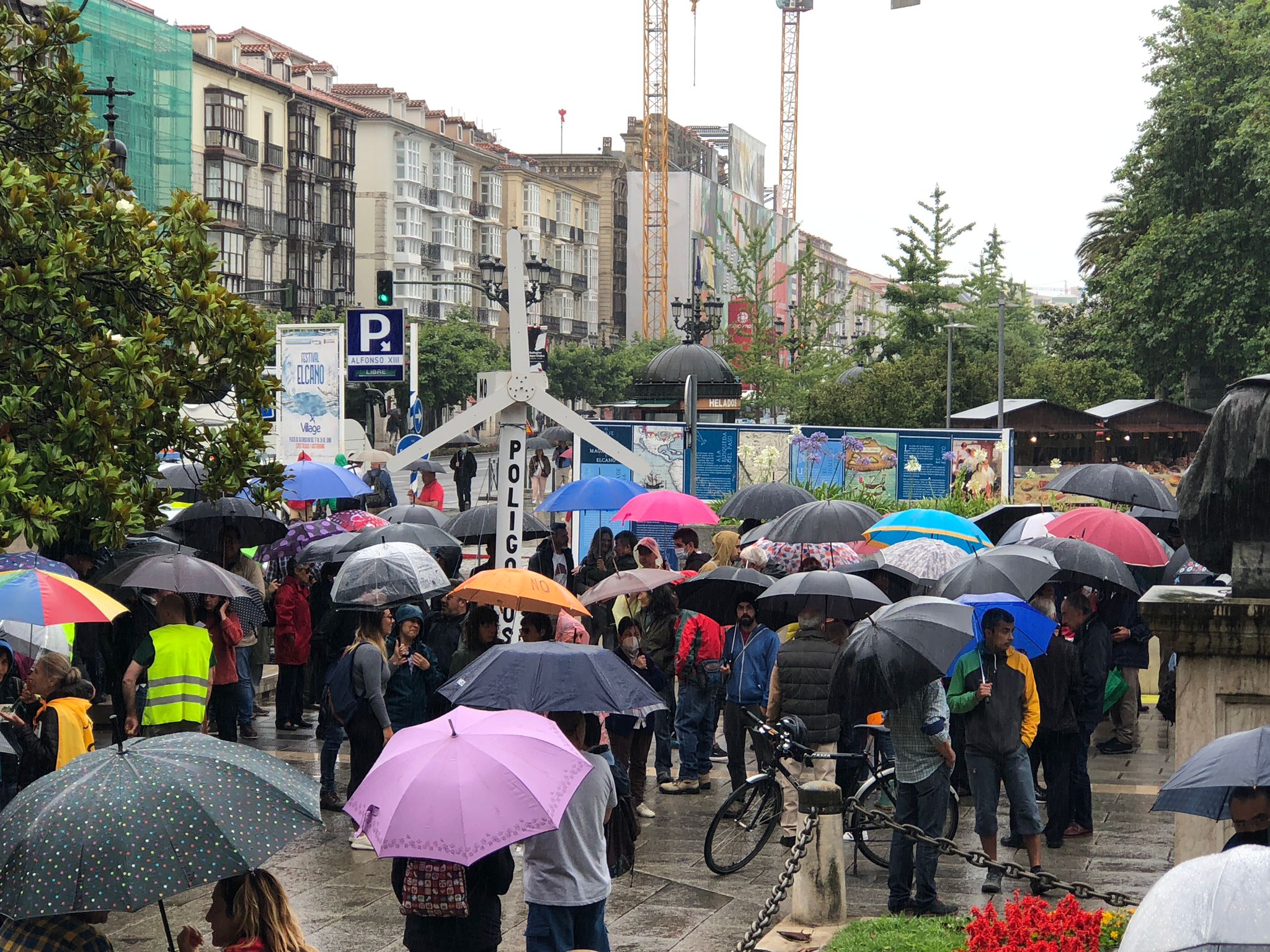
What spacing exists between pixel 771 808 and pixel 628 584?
87.4 inches

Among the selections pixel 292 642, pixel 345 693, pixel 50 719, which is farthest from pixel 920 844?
pixel 292 642

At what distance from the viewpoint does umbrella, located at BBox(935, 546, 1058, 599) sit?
34.5 feet

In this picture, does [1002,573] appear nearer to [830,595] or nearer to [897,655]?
[830,595]

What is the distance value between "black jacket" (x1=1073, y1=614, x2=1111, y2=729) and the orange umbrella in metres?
3.57

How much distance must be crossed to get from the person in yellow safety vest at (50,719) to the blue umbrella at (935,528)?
7428 mm

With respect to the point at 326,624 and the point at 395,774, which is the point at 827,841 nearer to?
the point at 395,774

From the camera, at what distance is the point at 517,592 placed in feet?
35.1

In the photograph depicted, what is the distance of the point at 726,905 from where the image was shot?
936 centimetres

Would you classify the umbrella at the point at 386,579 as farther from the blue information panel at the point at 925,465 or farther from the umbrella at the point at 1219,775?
the blue information panel at the point at 925,465

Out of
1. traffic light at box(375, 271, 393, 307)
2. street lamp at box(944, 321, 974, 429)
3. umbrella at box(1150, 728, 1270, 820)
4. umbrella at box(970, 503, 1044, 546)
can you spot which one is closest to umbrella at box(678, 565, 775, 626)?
umbrella at box(1150, 728, 1270, 820)

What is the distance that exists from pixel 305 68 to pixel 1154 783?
266 feet

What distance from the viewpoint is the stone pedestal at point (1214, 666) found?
23.7 ft

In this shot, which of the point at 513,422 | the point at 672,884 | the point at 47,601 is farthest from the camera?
the point at 513,422

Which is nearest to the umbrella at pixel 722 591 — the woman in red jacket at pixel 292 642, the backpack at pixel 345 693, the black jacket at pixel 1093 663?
the black jacket at pixel 1093 663
